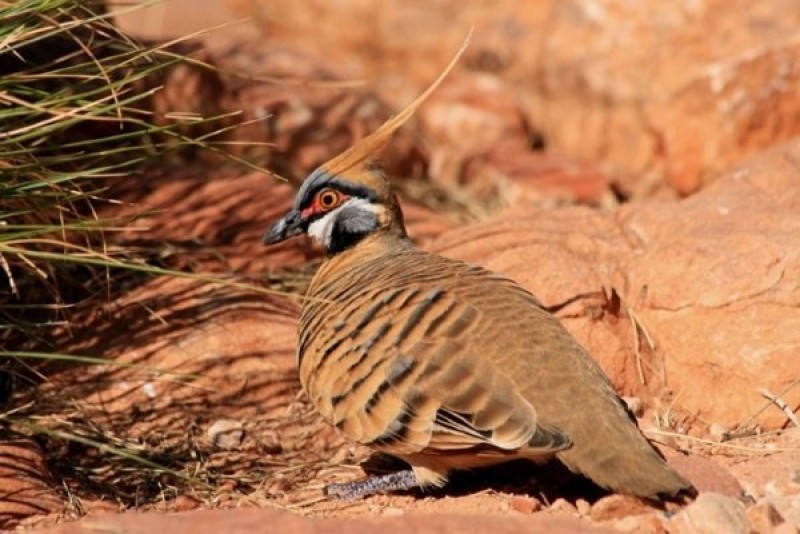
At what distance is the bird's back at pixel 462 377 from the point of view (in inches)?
188

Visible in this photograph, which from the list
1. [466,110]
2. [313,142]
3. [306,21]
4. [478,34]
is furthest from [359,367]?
[306,21]

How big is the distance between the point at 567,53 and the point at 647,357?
230 inches

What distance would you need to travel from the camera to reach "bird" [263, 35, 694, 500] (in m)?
4.79

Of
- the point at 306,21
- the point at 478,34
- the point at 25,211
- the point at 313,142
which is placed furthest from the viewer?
the point at 306,21

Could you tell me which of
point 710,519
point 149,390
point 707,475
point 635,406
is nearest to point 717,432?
point 635,406

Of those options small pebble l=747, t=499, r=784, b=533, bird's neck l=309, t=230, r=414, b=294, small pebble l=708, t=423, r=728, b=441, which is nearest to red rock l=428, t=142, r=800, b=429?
small pebble l=708, t=423, r=728, b=441

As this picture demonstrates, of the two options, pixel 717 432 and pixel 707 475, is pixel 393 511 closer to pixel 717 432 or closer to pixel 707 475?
pixel 707 475

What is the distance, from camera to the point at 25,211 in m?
5.73

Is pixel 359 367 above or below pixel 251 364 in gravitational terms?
above

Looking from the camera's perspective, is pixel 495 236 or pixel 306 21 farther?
pixel 306 21

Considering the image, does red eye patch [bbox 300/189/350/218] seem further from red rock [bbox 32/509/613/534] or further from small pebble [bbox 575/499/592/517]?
red rock [bbox 32/509/613/534]

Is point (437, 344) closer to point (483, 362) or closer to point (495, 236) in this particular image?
point (483, 362)

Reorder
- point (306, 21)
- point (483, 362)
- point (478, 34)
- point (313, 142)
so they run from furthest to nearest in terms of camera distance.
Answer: point (306, 21) < point (478, 34) < point (313, 142) < point (483, 362)

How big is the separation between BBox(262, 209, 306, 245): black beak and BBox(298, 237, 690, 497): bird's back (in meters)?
0.60
